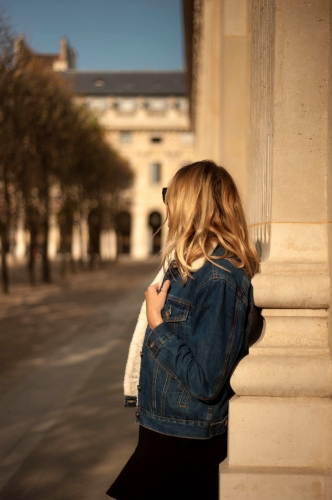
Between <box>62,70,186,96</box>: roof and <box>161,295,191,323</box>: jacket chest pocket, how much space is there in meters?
63.6

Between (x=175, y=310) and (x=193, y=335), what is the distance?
0.15 metres

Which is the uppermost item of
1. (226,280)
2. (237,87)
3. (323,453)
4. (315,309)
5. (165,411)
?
(237,87)

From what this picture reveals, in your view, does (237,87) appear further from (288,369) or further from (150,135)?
(150,135)

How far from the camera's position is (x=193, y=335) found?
79.4 inches

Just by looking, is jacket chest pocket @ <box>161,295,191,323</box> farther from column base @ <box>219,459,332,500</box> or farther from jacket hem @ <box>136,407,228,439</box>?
column base @ <box>219,459,332,500</box>

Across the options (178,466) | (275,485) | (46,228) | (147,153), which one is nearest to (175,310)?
(178,466)

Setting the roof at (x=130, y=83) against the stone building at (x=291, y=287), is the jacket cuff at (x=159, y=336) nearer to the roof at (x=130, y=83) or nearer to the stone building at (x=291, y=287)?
the stone building at (x=291, y=287)

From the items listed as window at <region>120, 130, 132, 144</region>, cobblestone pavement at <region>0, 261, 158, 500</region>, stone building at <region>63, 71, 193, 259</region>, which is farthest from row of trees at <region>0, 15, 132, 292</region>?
window at <region>120, 130, 132, 144</region>

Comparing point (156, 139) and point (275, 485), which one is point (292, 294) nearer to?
point (275, 485)

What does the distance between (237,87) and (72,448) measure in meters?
3.57

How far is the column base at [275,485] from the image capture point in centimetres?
223

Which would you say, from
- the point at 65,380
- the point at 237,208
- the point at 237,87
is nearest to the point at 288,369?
the point at 237,208

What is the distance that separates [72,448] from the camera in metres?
4.16

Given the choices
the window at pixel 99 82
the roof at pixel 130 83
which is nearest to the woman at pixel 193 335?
the roof at pixel 130 83
